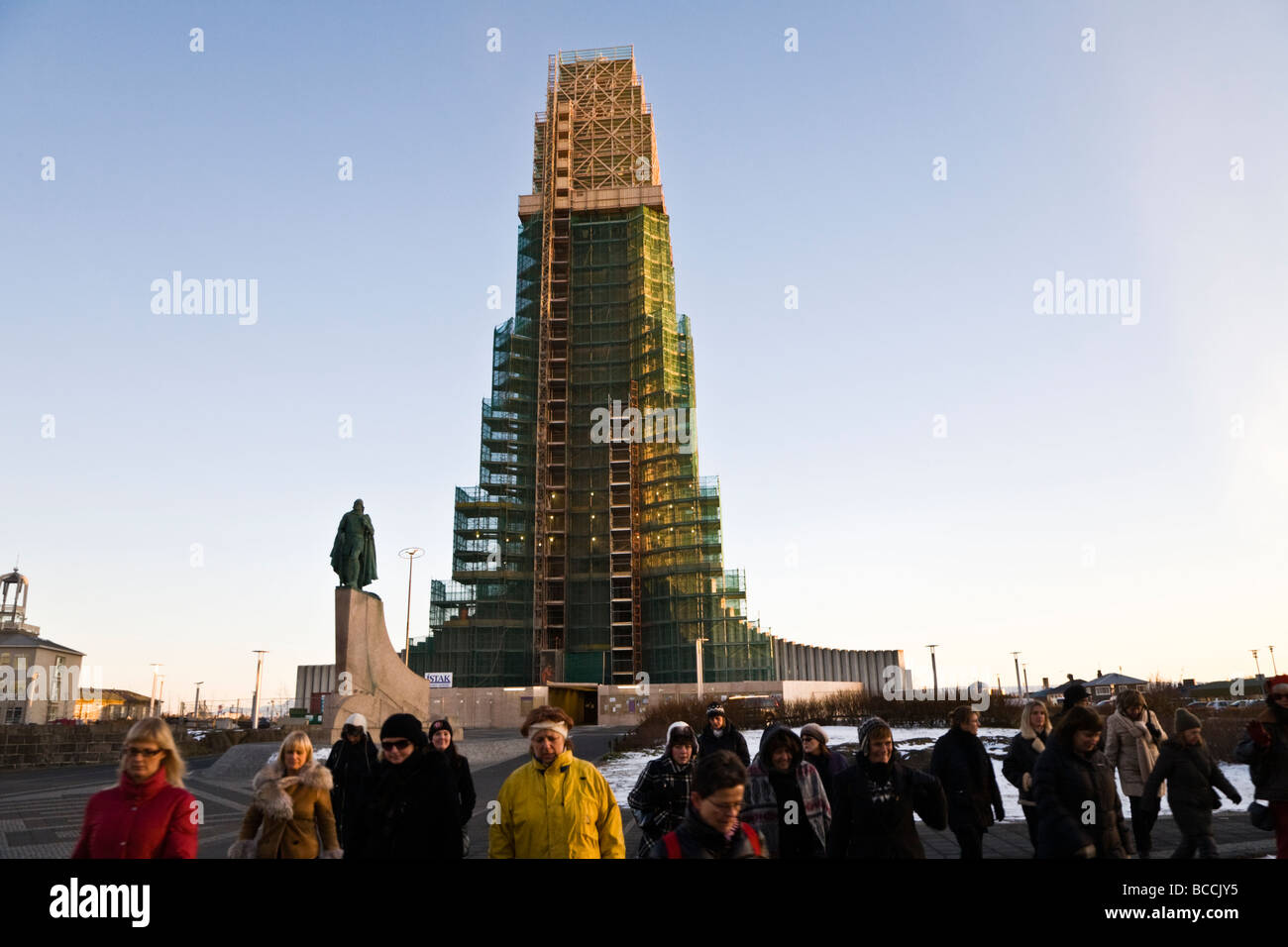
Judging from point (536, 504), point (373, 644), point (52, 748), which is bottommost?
point (52, 748)

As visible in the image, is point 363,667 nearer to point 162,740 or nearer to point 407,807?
point 407,807

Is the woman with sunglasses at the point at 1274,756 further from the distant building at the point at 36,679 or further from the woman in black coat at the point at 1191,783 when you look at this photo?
the distant building at the point at 36,679

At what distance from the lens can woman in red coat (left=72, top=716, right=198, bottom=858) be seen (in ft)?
12.7

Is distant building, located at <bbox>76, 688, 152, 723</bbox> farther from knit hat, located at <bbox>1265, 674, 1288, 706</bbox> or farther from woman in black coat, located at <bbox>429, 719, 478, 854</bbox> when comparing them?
knit hat, located at <bbox>1265, 674, 1288, 706</bbox>

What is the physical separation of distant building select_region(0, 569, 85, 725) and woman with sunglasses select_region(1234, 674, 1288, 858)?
196ft

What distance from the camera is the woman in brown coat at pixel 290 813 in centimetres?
532

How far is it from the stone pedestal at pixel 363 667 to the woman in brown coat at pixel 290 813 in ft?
63.2

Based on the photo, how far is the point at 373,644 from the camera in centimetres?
2559

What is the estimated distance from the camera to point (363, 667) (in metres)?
25.1

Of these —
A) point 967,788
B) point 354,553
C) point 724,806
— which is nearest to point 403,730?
point 724,806

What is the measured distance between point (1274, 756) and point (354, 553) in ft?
74.5
